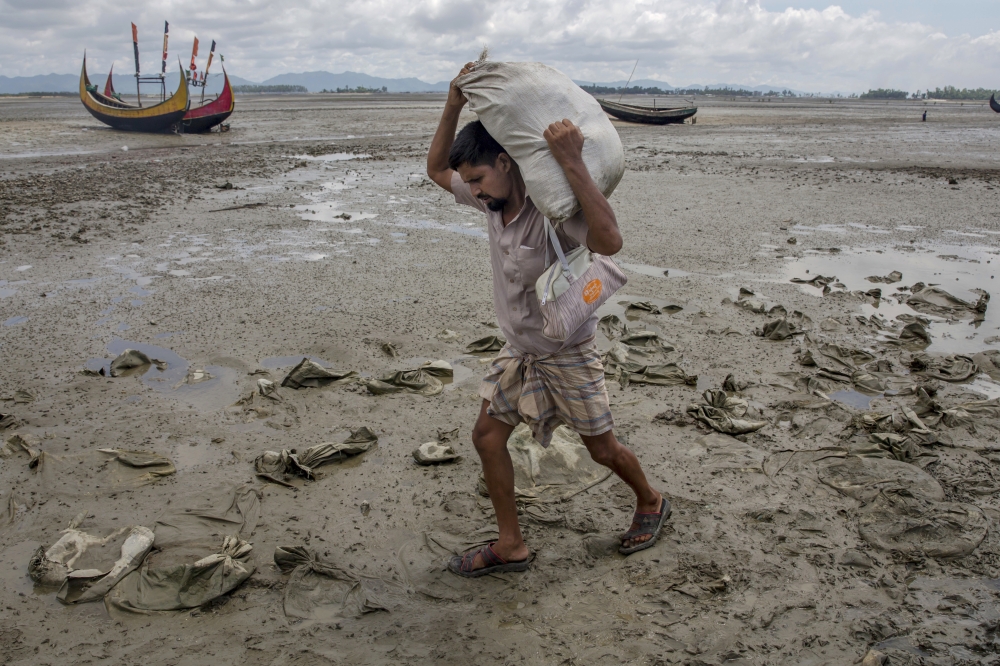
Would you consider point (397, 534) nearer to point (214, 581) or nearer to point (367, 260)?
point (214, 581)

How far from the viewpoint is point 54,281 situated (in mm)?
6102

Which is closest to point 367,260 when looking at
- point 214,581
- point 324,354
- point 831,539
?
point 324,354

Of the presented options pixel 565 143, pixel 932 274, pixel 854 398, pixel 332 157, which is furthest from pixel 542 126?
pixel 332 157

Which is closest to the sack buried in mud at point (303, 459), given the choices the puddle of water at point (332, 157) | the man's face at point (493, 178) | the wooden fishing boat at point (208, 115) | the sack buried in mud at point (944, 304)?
the man's face at point (493, 178)

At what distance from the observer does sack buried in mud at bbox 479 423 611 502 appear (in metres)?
3.10

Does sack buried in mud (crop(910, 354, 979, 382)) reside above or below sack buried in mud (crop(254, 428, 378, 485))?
above

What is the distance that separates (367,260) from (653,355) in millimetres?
3432

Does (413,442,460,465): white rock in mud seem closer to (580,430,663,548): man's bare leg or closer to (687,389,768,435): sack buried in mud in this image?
(580,430,663,548): man's bare leg

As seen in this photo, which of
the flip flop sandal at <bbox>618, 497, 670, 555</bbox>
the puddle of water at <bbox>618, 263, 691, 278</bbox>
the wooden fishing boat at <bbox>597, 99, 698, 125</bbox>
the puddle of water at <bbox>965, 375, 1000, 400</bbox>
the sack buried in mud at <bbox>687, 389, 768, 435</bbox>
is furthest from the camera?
the wooden fishing boat at <bbox>597, 99, 698, 125</bbox>

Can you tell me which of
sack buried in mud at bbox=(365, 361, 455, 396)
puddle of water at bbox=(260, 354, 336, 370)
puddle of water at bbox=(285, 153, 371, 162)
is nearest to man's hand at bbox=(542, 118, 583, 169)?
sack buried in mud at bbox=(365, 361, 455, 396)

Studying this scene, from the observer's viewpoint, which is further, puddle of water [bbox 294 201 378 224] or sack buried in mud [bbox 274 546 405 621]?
puddle of water [bbox 294 201 378 224]

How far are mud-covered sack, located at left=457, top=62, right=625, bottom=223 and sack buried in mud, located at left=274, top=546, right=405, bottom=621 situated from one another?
4.83 feet

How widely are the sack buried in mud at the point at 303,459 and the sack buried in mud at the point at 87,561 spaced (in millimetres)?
587

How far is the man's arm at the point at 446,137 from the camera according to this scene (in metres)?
2.43
